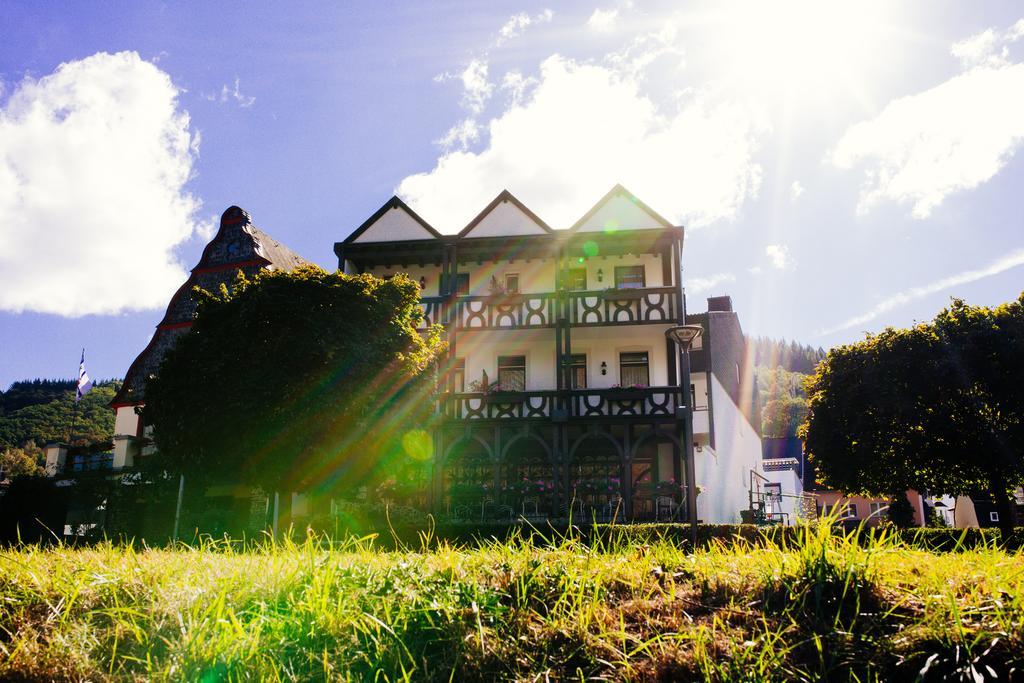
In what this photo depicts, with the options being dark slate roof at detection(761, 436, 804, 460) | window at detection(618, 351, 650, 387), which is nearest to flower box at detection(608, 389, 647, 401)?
window at detection(618, 351, 650, 387)

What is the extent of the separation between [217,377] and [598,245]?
1447 cm

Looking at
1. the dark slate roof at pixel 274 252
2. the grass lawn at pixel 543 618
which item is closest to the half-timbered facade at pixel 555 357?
the dark slate roof at pixel 274 252

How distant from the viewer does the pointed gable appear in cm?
2739

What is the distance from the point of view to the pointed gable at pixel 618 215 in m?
27.4

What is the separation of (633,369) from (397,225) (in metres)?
10.5

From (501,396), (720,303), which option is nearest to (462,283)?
(501,396)

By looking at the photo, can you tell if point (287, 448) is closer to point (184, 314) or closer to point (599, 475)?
point (599, 475)

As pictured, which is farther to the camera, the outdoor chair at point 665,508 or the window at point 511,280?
the window at point 511,280

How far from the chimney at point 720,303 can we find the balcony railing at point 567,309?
1283 centimetres

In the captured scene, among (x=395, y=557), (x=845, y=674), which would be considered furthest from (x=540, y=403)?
(x=845, y=674)

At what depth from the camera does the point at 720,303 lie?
38.7m

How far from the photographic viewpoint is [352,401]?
1862 cm

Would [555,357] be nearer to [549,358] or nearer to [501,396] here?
[549,358]

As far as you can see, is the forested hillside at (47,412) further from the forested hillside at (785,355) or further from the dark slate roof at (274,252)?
the forested hillside at (785,355)
